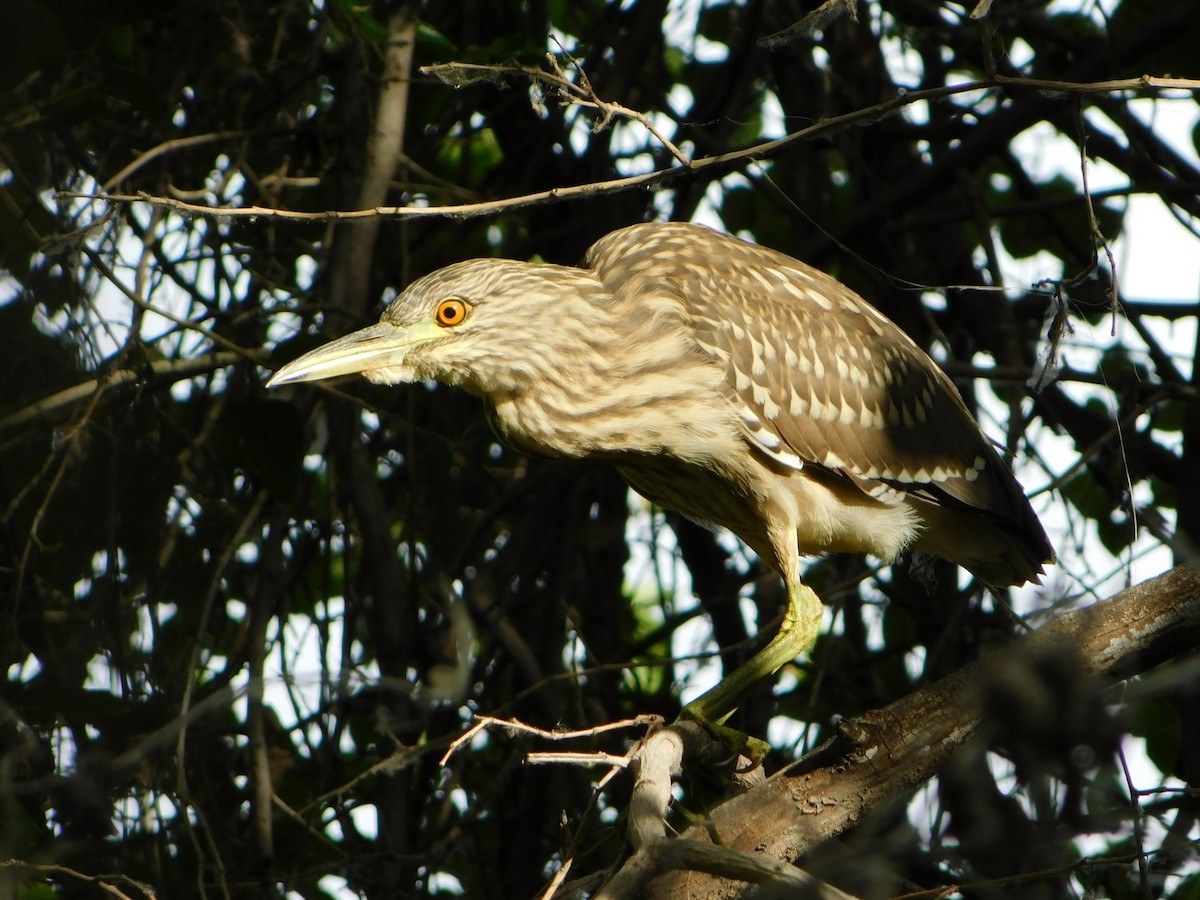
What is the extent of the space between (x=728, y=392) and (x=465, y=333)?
0.63 meters

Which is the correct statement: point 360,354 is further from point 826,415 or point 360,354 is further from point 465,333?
point 826,415

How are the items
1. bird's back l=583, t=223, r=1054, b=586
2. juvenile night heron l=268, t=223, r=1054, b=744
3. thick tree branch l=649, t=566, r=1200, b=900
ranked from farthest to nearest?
bird's back l=583, t=223, r=1054, b=586, juvenile night heron l=268, t=223, r=1054, b=744, thick tree branch l=649, t=566, r=1200, b=900

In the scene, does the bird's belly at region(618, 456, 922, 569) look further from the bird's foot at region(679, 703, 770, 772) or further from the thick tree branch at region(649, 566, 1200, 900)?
the thick tree branch at region(649, 566, 1200, 900)

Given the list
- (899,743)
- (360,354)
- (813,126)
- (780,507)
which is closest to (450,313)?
(360,354)

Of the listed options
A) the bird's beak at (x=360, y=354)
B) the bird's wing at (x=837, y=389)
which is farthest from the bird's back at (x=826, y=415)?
the bird's beak at (x=360, y=354)

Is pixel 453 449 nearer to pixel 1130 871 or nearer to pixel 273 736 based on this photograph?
pixel 273 736

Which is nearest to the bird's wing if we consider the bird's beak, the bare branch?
the bird's beak

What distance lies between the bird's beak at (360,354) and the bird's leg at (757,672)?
102cm

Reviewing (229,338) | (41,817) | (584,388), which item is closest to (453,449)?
(229,338)

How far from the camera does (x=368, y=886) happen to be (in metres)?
3.44

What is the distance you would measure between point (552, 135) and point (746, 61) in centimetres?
66

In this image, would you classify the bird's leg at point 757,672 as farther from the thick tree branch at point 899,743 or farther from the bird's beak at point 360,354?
the bird's beak at point 360,354

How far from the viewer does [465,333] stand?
309 centimetres

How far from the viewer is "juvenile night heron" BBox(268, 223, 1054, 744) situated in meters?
3.08
